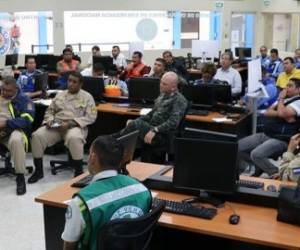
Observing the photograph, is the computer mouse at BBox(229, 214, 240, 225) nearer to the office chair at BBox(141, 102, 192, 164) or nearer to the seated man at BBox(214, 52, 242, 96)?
the office chair at BBox(141, 102, 192, 164)

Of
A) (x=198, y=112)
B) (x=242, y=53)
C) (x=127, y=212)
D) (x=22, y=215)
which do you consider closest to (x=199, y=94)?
(x=198, y=112)

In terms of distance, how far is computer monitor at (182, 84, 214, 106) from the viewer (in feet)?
20.7

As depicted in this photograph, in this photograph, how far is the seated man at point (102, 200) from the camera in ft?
7.61

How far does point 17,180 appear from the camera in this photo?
541cm

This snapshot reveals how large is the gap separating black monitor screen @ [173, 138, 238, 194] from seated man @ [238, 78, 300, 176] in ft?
6.59

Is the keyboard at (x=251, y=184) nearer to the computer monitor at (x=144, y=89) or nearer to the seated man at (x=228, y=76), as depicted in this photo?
the computer monitor at (x=144, y=89)

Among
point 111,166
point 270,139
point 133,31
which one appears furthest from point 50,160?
point 133,31

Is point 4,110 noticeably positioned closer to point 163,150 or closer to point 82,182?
point 163,150

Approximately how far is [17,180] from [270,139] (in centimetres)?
284

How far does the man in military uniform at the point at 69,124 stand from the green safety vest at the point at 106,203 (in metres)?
3.36

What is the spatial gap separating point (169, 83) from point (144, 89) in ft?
3.71

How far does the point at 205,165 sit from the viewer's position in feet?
10.2

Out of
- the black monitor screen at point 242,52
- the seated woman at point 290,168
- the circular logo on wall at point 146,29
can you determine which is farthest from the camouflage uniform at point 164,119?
the circular logo on wall at point 146,29

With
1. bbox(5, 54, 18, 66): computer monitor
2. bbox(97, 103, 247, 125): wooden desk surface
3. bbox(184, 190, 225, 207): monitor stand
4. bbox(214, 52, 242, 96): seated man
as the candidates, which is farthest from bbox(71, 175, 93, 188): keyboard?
bbox(5, 54, 18, 66): computer monitor
